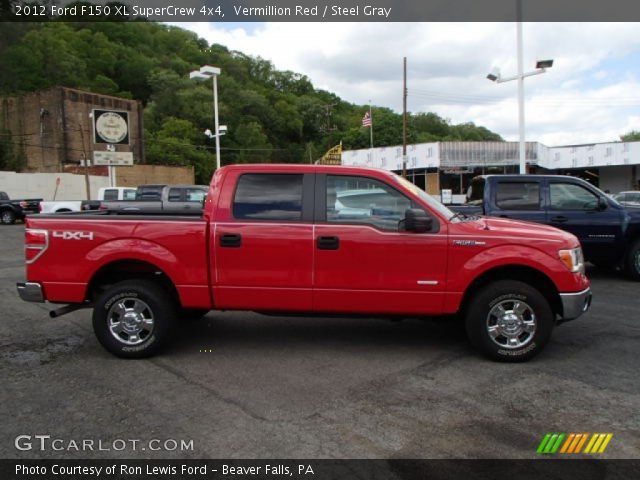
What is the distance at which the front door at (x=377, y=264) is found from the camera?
15.8ft

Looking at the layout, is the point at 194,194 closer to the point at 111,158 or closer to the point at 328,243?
the point at 328,243

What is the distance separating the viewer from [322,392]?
4.17m

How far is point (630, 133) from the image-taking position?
11525 centimetres

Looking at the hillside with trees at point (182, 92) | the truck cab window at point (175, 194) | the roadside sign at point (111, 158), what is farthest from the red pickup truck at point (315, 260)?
the hillside with trees at point (182, 92)

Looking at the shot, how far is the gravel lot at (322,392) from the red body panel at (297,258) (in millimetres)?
608

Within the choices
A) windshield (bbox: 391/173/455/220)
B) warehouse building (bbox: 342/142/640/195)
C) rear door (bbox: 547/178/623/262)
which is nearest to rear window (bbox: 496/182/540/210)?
rear door (bbox: 547/178/623/262)

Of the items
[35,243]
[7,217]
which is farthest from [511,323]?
[7,217]

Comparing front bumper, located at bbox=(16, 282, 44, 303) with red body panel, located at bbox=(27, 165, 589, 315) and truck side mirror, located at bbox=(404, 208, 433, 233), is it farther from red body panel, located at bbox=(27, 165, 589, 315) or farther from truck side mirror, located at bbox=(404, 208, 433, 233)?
truck side mirror, located at bbox=(404, 208, 433, 233)

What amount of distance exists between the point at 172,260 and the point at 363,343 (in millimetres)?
2218

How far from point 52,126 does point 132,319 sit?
180 feet

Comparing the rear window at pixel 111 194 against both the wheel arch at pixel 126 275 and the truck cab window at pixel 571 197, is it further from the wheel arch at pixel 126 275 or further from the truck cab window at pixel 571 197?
the truck cab window at pixel 571 197

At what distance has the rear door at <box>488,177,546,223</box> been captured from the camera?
8672 mm

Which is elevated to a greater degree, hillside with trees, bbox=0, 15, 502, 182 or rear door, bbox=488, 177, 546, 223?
hillside with trees, bbox=0, 15, 502, 182

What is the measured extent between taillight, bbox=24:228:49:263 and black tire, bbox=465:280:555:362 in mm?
4250
